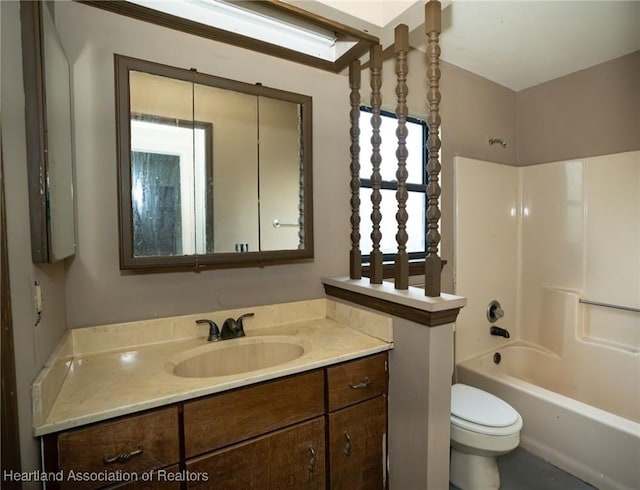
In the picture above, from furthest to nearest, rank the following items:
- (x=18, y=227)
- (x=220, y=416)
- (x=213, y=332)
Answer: (x=213, y=332) < (x=220, y=416) < (x=18, y=227)

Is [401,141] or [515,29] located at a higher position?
[515,29]

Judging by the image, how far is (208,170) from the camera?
1.50m

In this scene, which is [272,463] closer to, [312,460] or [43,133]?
[312,460]

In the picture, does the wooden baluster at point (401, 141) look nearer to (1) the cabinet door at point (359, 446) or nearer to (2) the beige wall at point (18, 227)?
(1) the cabinet door at point (359, 446)

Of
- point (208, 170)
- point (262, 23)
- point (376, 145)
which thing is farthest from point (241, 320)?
point (262, 23)

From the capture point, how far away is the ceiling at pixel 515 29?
1517mm

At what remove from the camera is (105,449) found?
907mm

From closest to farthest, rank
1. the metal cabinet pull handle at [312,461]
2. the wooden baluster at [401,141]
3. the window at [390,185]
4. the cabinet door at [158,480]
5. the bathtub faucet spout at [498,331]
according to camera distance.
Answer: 1. the cabinet door at [158,480]
2. the metal cabinet pull handle at [312,461]
3. the wooden baluster at [401,141]
4. the window at [390,185]
5. the bathtub faucet spout at [498,331]

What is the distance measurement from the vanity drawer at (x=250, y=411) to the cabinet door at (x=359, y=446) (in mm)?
138

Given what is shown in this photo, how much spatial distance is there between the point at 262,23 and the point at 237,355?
159 centimetres

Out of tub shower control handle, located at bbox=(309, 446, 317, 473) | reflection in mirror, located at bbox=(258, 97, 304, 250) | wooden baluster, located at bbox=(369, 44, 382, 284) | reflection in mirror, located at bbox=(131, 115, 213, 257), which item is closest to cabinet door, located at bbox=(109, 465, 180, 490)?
tub shower control handle, located at bbox=(309, 446, 317, 473)

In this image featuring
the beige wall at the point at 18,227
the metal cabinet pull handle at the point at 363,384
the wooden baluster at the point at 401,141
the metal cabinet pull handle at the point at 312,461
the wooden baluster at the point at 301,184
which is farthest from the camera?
the wooden baluster at the point at 301,184

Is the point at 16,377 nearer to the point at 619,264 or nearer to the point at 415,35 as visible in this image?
the point at 415,35

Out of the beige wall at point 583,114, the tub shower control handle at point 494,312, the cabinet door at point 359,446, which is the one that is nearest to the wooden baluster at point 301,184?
the cabinet door at point 359,446
